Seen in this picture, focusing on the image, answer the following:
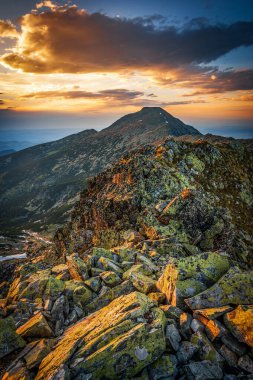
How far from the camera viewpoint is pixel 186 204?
4316 cm

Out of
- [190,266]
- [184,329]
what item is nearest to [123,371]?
[184,329]

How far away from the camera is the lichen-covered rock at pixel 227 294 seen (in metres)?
14.4

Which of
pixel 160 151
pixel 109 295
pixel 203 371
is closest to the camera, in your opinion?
Result: pixel 203 371

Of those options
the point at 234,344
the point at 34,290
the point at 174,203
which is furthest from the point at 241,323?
the point at 174,203

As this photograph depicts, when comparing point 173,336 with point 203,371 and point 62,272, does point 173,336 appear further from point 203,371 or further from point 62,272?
point 62,272

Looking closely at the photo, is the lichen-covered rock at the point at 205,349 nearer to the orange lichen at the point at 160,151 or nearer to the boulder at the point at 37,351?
the boulder at the point at 37,351

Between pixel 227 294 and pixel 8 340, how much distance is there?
44.9 ft

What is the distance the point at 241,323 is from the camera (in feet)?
40.7

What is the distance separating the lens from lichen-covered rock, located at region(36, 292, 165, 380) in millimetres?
11531

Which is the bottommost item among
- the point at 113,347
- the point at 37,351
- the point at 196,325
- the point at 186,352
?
the point at 37,351

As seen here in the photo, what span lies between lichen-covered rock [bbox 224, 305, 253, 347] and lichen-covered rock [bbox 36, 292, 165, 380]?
357cm

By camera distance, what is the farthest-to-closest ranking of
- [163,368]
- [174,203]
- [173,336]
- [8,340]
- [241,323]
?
1. [174,203]
2. [8,340]
3. [173,336]
4. [241,323]
5. [163,368]

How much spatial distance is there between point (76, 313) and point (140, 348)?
284 inches

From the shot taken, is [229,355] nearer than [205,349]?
Yes
